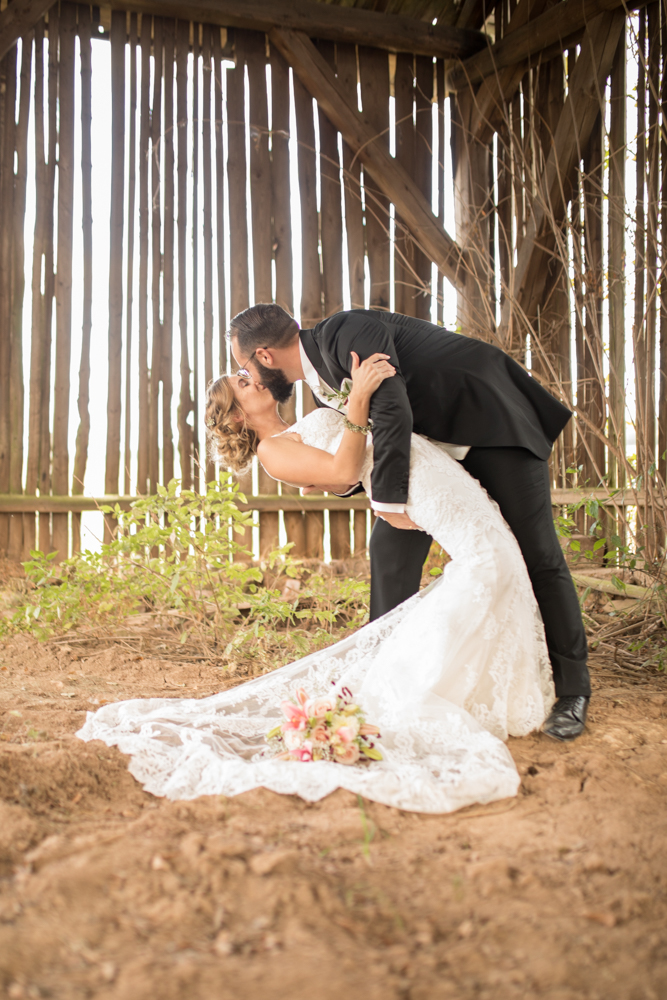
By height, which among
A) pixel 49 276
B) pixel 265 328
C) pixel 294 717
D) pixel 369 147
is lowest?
pixel 294 717

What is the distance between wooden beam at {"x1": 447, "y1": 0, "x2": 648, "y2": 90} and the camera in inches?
177

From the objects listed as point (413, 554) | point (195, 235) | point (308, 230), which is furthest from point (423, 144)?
point (413, 554)

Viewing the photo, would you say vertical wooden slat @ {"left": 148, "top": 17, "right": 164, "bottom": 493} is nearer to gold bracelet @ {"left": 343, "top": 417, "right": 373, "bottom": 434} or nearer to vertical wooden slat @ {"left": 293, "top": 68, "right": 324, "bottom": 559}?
vertical wooden slat @ {"left": 293, "top": 68, "right": 324, "bottom": 559}

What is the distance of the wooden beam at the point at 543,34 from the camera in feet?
14.7

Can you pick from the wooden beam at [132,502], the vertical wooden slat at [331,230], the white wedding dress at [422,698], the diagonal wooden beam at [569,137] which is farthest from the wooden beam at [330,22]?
the white wedding dress at [422,698]

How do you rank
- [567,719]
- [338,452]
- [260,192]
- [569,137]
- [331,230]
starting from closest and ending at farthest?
1. [567,719]
2. [338,452]
3. [569,137]
4. [260,192]
5. [331,230]

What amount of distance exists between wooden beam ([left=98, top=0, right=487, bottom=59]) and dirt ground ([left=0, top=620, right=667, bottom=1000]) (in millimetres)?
5323

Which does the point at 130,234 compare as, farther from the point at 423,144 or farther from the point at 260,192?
the point at 423,144

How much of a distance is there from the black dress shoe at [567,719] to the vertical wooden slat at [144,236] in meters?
3.76

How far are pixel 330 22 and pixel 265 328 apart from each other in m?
4.09

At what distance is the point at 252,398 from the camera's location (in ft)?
7.89

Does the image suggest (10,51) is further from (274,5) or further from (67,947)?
(67,947)

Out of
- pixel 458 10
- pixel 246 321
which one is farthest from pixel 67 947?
pixel 458 10

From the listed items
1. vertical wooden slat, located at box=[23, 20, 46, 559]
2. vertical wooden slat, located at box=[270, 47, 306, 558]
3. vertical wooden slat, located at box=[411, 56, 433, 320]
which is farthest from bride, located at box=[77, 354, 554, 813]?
vertical wooden slat, located at box=[411, 56, 433, 320]
